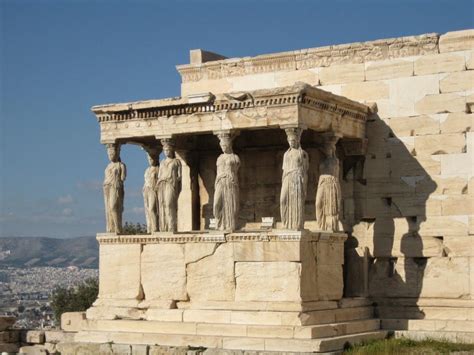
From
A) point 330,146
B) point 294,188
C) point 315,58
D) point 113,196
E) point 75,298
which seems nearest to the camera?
point 294,188

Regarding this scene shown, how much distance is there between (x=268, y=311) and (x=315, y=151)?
3.86m

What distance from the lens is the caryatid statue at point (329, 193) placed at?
19.8 metres

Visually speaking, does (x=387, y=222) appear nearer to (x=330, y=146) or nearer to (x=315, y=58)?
(x=330, y=146)

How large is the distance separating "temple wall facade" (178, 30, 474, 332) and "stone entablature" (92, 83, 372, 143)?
71 cm

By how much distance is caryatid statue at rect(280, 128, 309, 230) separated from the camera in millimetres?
18812

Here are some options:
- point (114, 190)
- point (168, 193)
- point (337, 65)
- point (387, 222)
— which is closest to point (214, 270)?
point (168, 193)

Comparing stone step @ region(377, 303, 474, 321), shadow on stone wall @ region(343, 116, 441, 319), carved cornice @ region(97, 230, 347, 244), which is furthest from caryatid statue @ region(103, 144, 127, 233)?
stone step @ region(377, 303, 474, 321)

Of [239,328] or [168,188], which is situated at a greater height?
[168,188]

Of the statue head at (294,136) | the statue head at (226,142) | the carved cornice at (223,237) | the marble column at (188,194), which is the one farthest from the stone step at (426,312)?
the statue head at (226,142)

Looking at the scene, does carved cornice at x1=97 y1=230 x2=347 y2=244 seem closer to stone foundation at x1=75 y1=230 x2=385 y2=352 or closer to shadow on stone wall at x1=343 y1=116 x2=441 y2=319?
stone foundation at x1=75 y1=230 x2=385 y2=352

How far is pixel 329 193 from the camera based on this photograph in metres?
19.8

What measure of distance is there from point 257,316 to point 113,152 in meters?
4.40

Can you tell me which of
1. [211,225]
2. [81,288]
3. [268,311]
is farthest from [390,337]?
[81,288]

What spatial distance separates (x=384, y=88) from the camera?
21.0 m
